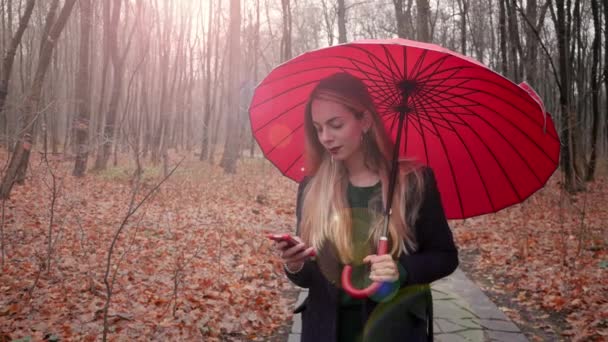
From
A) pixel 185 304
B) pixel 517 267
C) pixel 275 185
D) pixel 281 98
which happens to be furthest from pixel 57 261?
pixel 275 185

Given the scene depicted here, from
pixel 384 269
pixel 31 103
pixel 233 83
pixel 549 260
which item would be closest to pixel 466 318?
pixel 549 260

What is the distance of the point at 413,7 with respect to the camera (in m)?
22.1

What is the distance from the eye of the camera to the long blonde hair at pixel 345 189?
5.56ft

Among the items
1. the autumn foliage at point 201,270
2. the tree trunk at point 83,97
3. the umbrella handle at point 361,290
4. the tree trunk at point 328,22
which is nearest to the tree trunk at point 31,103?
the autumn foliage at point 201,270

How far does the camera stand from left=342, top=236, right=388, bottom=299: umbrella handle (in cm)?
157

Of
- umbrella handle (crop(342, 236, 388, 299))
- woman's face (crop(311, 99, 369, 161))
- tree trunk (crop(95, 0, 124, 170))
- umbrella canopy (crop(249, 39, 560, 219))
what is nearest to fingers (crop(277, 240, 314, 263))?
umbrella handle (crop(342, 236, 388, 299))

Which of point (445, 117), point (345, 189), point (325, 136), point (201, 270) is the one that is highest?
point (445, 117)

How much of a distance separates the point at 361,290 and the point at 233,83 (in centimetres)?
1638

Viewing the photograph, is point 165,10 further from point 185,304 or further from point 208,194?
point 185,304

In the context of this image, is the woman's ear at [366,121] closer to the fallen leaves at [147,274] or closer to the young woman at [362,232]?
the young woman at [362,232]

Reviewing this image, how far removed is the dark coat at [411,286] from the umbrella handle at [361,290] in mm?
98

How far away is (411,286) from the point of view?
67.1 inches

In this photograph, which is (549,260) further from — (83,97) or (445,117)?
(83,97)

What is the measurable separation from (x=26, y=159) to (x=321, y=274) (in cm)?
1058
